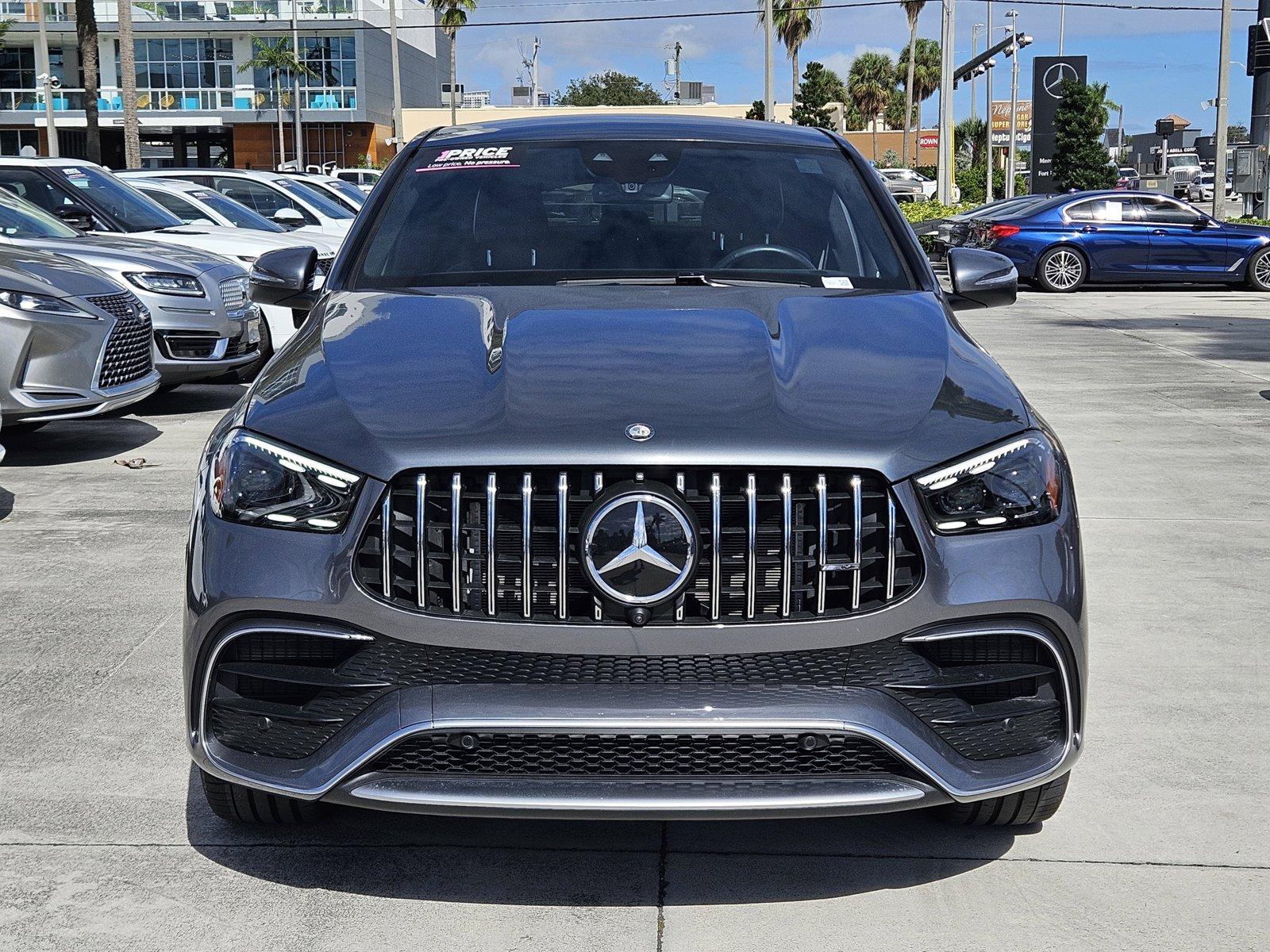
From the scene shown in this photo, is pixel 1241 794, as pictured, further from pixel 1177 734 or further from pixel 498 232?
pixel 498 232

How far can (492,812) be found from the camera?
285 cm

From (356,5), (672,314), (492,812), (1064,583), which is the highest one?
(356,5)

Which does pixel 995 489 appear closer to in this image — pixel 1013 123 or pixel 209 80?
pixel 1013 123

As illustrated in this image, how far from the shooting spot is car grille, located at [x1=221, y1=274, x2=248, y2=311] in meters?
10.2

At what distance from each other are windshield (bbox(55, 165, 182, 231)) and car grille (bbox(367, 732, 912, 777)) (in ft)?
32.0

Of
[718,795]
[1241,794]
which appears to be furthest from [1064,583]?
[1241,794]

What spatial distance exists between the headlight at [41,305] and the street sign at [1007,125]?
5432 cm

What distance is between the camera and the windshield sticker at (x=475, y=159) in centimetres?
465

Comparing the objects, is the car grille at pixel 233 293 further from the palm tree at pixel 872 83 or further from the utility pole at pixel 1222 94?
the palm tree at pixel 872 83

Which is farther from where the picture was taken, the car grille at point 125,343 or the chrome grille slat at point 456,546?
the car grille at point 125,343

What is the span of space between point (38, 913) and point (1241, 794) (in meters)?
2.72

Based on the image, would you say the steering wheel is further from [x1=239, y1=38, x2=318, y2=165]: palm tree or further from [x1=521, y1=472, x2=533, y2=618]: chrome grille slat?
[x1=239, y1=38, x2=318, y2=165]: palm tree

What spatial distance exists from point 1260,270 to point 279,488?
2104 cm

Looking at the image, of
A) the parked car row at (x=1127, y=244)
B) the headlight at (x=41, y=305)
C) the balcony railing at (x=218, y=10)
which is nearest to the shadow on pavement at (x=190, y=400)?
the headlight at (x=41, y=305)
